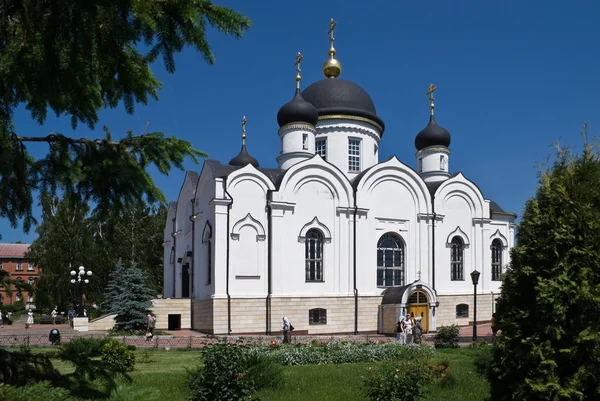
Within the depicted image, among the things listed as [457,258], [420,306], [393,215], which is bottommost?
[420,306]

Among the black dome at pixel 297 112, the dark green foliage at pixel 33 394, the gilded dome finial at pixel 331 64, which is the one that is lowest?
the dark green foliage at pixel 33 394

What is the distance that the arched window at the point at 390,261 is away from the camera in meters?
31.1

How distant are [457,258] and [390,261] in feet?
15.4

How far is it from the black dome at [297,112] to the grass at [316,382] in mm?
17115

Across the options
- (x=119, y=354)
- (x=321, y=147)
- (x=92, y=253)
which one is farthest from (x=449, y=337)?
(x=92, y=253)

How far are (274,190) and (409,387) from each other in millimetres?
19815

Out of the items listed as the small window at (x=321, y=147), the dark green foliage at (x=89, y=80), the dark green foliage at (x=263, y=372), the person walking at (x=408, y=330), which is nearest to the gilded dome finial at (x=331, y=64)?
the small window at (x=321, y=147)

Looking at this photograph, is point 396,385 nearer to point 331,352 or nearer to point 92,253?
point 331,352

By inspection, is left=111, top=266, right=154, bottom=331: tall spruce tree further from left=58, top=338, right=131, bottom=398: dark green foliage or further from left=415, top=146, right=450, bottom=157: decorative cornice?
left=58, top=338, right=131, bottom=398: dark green foliage

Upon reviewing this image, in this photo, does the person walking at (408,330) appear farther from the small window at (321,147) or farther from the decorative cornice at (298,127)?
the small window at (321,147)

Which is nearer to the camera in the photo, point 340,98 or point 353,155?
point 353,155

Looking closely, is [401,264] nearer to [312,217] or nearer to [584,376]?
[312,217]

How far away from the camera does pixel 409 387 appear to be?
9.30m

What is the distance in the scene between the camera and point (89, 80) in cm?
404
